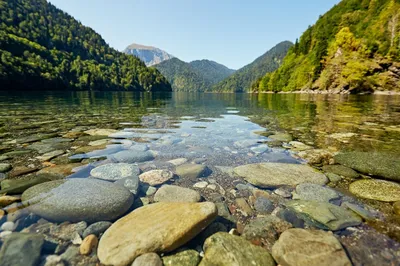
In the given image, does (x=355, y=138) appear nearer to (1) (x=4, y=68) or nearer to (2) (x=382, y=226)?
(2) (x=382, y=226)

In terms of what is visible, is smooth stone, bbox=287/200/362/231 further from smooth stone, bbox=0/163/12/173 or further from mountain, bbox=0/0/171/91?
mountain, bbox=0/0/171/91

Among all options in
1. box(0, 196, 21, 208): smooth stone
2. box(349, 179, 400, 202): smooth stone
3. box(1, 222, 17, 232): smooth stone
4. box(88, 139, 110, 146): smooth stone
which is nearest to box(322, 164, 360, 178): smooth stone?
box(349, 179, 400, 202): smooth stone

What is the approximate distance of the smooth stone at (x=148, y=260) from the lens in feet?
6.37

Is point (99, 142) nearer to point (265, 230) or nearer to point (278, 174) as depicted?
point (278, 174)

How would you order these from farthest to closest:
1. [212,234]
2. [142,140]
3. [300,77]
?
[300,77], [142,140], [212,234]

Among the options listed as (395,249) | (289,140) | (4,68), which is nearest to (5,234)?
(395,249)

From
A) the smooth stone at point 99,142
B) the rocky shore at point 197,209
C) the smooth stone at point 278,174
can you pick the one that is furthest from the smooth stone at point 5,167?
the smooth stone at point 278,174

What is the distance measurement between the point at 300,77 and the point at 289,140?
88344mm

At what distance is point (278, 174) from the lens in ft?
13.4

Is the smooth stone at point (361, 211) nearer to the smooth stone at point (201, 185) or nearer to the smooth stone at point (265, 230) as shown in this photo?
the smooth stone at point (265, 230)

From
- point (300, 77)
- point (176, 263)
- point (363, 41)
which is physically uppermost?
point (363, 41)

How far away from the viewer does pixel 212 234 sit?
242 centimetres

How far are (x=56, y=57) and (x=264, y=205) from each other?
6066 inches

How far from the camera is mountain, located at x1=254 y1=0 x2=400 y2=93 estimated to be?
167 feet
